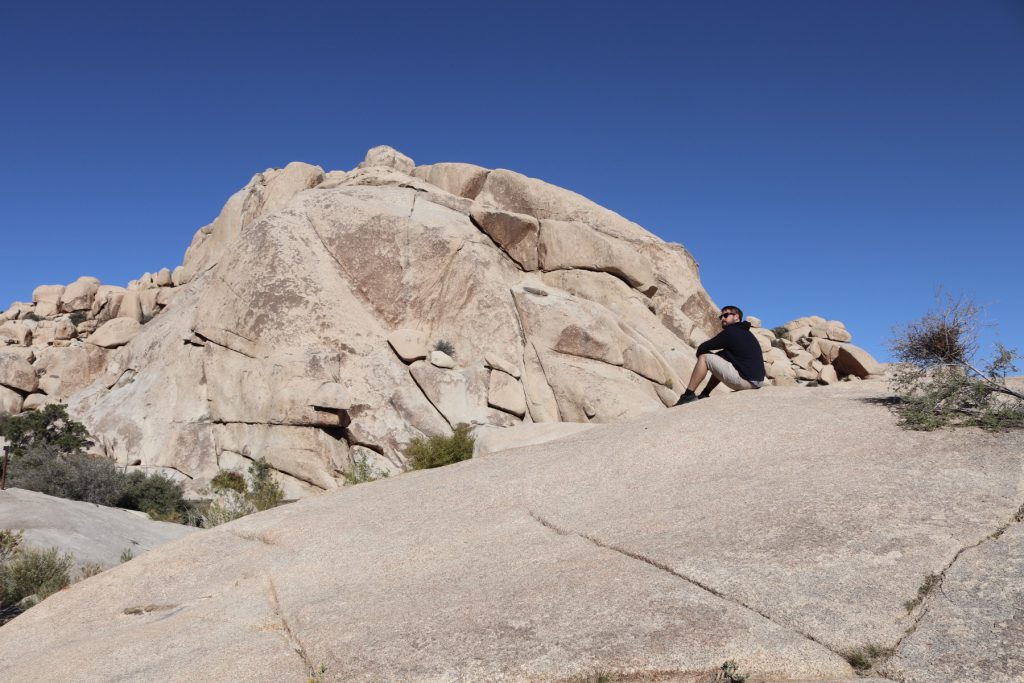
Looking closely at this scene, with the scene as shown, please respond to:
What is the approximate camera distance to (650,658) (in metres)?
3.64

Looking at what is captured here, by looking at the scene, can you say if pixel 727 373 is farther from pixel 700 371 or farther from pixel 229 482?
pixel 229 482

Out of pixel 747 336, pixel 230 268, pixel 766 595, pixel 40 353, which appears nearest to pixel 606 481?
pixel 766 595

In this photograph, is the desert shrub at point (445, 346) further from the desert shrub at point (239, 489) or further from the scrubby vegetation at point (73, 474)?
the scrubby vegetation at point (73, 474)

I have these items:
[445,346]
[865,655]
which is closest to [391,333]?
[445,346]

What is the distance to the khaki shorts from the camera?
10.6 metres

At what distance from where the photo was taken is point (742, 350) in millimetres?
10680

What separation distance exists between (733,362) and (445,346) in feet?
47.2

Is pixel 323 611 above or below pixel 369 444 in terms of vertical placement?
below

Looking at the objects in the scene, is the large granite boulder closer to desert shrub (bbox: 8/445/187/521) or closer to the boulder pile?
desert shrub (bbox: 8/445/187/521)

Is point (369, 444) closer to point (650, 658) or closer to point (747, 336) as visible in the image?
point (747, 336)

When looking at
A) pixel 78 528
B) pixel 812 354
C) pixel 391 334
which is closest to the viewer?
pixel 78 528

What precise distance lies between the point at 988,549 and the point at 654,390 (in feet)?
64.8

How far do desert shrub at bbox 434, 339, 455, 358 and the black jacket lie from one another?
1401 centimetres

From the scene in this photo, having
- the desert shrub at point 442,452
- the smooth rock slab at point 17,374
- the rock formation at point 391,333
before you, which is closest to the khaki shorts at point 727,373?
the desert shrub at point 442,452
